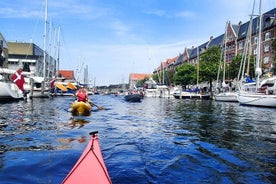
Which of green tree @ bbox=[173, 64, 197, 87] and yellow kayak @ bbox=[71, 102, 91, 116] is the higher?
green tree @ bbox=[173, 64, 197, 87]

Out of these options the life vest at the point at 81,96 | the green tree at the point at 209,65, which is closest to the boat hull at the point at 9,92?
the life vest at the point at 81,96

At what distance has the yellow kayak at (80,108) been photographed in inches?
877

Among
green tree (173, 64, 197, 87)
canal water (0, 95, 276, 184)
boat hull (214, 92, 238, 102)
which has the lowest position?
canal water (0, 95, 276, 184)

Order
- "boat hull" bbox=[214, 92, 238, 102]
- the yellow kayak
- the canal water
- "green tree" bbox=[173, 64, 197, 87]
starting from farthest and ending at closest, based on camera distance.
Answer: "green tree" bbox=[173, 64, 197, 87], "boat hull" bbox=[214, 92, 238, 102], the yellow kayak, the canal water

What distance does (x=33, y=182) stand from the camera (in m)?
6.87

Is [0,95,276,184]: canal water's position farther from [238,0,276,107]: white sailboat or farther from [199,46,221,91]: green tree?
[199,46,221,91]: green tree

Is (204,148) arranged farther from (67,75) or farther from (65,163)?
(67,75)

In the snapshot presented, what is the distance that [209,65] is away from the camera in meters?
71.8

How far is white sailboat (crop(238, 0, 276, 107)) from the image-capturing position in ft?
125

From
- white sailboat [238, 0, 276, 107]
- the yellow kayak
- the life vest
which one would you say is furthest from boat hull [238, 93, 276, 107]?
the life vest

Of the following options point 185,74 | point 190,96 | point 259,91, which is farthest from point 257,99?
point 185,74

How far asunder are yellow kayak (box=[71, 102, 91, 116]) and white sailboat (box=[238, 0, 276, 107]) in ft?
86.1

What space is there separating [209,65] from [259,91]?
3187cm

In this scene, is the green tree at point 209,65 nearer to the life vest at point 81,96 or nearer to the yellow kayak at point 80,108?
the life vest at point 81,96
